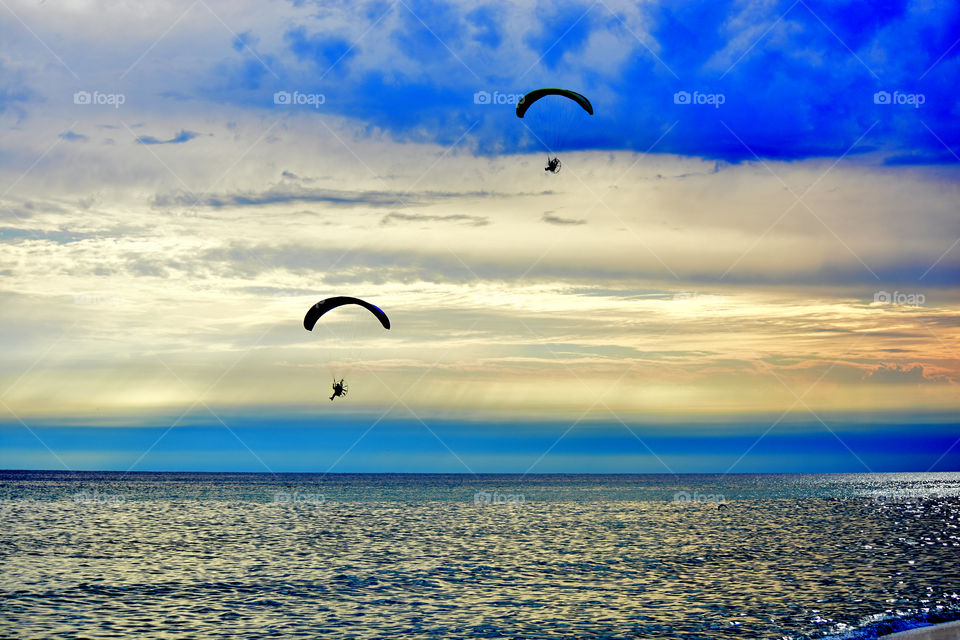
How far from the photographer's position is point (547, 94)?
3734 centimetres

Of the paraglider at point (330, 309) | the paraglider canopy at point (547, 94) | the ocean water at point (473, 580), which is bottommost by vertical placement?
the ocean water at point (473, 580)

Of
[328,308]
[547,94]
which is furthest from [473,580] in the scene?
[547,94]

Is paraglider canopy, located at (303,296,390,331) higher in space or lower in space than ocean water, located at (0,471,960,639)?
higher

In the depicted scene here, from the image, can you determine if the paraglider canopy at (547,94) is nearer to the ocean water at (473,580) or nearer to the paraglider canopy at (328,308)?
the paraglider canopy at (328,308)

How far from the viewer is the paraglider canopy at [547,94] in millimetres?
36750

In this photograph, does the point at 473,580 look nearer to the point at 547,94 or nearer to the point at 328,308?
the point at 328,308

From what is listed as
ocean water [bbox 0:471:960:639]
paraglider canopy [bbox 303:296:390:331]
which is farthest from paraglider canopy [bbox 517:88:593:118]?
ocean water [bbox 0:471:960:639]

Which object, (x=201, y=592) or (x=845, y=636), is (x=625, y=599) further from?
(x=201, y=592)

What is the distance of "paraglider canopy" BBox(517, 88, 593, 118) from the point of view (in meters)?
36.8

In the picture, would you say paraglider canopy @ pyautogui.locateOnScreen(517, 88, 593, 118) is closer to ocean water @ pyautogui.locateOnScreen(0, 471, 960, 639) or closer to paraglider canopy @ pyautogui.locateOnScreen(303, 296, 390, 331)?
paraglider canopy @ pyautogui.locateOnScreen(303, 296, 390, 331)

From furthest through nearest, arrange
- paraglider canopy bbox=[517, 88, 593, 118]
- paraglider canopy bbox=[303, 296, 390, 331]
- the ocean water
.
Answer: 1. paraglider canopy bbox=[303, 296, 390, 331]
2. paraglider canopy bbox=[517, 88, 593, 118]
3. the ocean water

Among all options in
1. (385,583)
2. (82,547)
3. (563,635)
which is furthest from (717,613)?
(82,547)

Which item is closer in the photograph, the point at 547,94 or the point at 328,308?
the point at 547,94

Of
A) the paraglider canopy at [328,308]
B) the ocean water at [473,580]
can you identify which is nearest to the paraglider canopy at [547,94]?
the paraglider canopy at [328,308]
